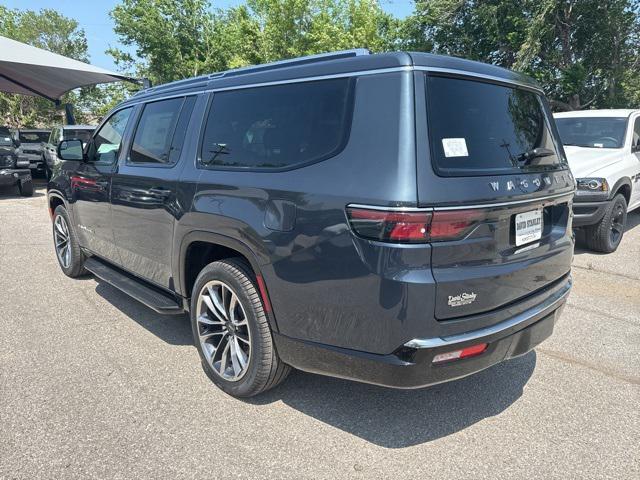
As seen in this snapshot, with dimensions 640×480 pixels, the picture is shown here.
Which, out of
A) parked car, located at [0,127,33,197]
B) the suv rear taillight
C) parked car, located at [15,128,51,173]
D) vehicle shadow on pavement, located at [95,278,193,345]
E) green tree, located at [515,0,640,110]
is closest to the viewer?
the suv rear taillight

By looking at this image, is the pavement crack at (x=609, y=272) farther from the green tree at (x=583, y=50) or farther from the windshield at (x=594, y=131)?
the green tree at (x=583, y=50)

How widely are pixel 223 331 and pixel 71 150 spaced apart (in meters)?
2.89

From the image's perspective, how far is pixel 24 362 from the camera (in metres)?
3.26

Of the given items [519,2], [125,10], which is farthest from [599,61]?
[125,10]

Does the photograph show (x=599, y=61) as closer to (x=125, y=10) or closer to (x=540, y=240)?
(x=540, y=240)

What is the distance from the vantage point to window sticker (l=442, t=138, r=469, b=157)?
2.13 meters

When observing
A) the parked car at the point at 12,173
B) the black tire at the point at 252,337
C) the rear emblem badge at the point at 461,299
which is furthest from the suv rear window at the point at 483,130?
the parked car at the point at 12,173

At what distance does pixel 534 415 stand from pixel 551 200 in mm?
1260

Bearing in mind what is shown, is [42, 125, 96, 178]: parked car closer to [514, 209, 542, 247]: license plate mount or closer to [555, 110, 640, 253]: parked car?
[555, 110, 640, 253]: parked car

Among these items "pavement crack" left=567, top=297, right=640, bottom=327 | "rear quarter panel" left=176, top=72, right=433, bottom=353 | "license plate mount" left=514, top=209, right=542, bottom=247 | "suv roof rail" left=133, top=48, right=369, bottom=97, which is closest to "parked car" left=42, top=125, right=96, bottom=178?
"suv roof rail" left=133, top=48, right=369, bottom=97

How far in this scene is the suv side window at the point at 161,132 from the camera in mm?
3242

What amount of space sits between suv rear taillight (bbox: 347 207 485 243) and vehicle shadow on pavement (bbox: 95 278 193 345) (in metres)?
2.17

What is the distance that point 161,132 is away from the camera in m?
3.48

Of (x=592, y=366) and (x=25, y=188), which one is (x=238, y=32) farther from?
(x=592, y=366)
